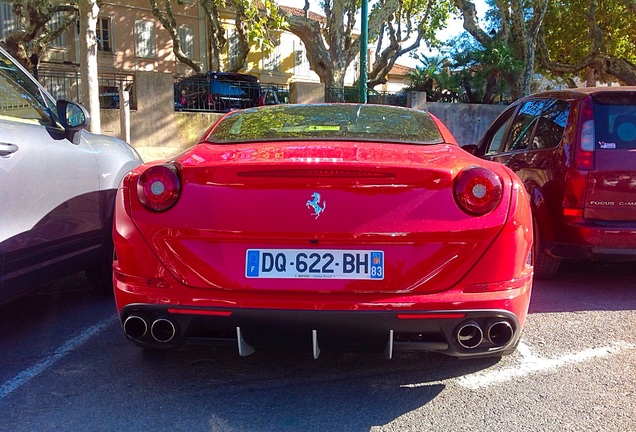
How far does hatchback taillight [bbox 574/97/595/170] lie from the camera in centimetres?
456

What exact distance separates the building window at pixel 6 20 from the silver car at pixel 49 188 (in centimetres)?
2518

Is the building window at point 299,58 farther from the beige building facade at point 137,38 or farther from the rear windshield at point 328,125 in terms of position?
the rear windshield at point 328,125

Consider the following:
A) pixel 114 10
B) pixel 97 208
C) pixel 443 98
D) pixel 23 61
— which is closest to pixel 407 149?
pixel 97 208

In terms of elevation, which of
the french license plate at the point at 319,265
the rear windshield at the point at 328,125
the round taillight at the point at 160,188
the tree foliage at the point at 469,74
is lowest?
the french license plate at the point at 319,265

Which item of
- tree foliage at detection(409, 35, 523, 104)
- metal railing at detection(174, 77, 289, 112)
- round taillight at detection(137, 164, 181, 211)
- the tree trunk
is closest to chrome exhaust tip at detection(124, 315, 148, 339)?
round taillight at detection(137, 164, 181, 211)

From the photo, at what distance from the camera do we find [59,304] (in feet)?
14.8

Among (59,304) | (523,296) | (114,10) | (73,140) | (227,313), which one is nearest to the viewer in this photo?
(227,313)

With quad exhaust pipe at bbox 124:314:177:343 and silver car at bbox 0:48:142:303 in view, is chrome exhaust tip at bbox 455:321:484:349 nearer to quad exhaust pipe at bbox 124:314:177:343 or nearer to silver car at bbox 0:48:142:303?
quad exhaust pipe at bbox 124:314:177:343

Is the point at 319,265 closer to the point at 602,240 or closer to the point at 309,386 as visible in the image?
the point at 309,386

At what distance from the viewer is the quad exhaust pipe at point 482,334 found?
2.59 m

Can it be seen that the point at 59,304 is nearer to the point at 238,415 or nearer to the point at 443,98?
the point at 238,415

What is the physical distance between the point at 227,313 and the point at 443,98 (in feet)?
57.7

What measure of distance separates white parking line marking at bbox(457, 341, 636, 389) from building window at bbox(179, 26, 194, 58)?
99.4 feet

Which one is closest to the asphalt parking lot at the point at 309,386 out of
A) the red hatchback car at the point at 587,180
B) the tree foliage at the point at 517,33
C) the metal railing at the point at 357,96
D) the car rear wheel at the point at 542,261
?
the red hatchback car at the point at 587,180
